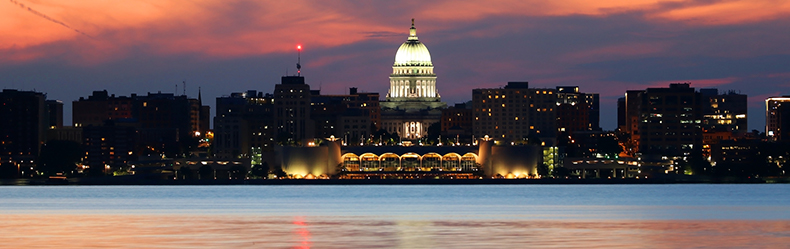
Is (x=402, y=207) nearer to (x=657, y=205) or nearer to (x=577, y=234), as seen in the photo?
(x=657, y=205)

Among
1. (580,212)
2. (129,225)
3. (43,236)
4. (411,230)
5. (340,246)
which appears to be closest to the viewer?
(340,246)

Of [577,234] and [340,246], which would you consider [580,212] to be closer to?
[577,234]

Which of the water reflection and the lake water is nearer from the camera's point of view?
the water reflection

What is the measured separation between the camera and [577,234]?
244 ft

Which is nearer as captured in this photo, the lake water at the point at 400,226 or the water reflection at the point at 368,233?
the water reflection at the point at 368,233

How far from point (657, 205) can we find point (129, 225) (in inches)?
2079

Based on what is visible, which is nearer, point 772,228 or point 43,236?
point 43,236

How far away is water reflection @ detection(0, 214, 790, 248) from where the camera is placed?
65.9m

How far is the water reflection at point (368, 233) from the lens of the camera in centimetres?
6594

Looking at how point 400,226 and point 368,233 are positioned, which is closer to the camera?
point 368,233

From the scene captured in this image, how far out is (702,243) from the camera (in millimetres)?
66375

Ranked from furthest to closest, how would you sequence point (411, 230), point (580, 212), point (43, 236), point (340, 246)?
point (580, 212)
point (411, 230)
point (43, 236)
point (340, 246)

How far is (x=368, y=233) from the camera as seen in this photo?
248ft

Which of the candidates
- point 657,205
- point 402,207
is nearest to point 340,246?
point 402,207
